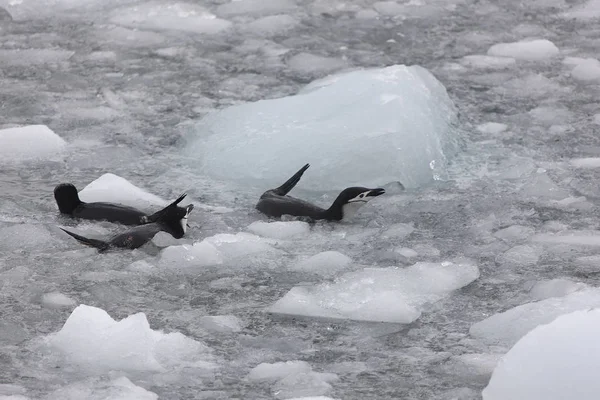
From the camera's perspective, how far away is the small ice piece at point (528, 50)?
5.87 meters

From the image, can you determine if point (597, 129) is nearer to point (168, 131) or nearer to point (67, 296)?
point (168, 131)

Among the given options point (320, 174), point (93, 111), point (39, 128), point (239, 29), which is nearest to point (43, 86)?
point (93, 111)

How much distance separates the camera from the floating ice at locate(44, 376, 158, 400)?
9.26ft

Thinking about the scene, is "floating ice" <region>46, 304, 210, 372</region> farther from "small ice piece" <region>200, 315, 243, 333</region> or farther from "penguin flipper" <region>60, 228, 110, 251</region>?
"penguin flipper" <region>60, 228, 110, 251</region>

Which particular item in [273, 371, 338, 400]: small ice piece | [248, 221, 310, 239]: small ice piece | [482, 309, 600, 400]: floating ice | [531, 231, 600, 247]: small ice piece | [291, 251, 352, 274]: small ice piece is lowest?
[248, 221, 310, 239]: small ice piece

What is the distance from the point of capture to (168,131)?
4926mm

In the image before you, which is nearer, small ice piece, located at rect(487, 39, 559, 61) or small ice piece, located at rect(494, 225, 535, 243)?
small ice piece, located at rect(494, 225, 535, 243)

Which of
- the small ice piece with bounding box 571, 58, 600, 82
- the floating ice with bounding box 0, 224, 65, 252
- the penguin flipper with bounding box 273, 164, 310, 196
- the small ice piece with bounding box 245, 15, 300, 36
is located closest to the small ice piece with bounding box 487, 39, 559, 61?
the small ice piece with bounding box 571, 58, 600, 82

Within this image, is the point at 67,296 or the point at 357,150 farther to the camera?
the point at 357,150

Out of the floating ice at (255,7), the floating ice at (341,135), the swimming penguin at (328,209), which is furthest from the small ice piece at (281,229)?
the floating ice at (255,7)

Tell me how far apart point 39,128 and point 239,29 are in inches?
77.8

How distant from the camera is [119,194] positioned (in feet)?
13.9

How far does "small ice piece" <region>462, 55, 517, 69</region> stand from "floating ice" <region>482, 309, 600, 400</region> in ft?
10.4

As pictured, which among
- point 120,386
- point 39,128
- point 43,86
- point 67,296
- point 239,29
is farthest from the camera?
point 239,29
